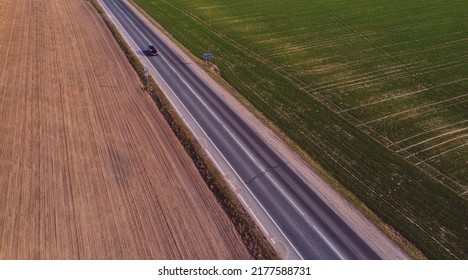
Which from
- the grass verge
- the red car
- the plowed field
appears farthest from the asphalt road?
the red car

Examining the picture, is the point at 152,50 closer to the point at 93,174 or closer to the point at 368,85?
the point at 93,174

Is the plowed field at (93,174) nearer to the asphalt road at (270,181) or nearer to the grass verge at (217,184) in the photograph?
the grass verge at (217,184)

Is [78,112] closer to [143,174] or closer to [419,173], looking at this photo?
[143,174]

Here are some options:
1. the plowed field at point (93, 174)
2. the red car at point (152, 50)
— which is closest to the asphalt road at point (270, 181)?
the plowed field at point (93, 174)

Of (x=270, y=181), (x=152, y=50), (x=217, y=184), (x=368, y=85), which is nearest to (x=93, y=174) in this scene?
(x=217, y=184)
